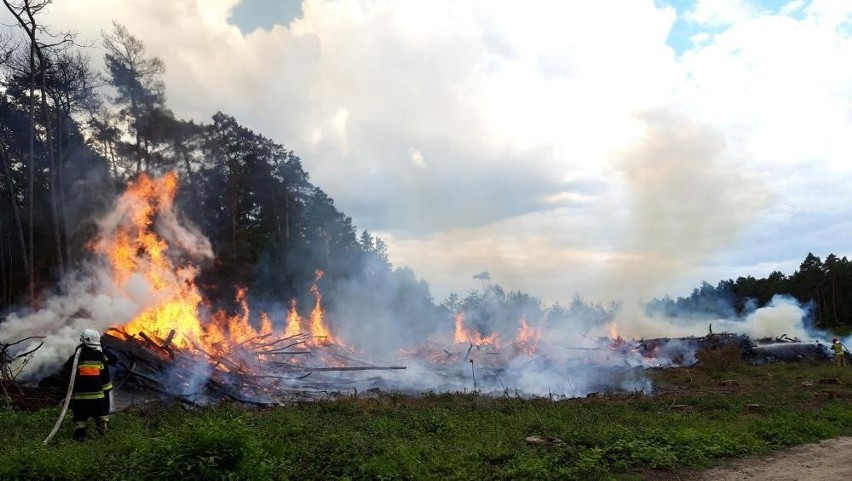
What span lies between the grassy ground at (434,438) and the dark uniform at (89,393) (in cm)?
39

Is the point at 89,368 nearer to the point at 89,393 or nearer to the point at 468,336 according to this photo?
the point at 89,393

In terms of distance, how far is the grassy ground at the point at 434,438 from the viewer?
7.00 meters

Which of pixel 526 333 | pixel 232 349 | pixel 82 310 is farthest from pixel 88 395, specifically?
pixel 526 333

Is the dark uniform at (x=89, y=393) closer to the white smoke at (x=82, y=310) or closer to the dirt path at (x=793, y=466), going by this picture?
the white smoke at (x=82, y=310)

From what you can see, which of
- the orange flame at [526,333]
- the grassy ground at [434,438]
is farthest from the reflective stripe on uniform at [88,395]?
the orange flame at [526,333]

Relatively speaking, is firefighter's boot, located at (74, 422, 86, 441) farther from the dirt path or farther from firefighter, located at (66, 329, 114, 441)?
the dirt path

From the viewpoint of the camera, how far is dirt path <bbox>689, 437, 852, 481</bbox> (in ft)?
26.8

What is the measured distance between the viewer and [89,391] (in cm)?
1004

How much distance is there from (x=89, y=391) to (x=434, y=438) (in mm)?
6631

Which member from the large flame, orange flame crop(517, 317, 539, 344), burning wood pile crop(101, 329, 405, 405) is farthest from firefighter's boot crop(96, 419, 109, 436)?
orange flame crop(517, 317, 539, 344)

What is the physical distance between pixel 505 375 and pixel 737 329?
25887mm

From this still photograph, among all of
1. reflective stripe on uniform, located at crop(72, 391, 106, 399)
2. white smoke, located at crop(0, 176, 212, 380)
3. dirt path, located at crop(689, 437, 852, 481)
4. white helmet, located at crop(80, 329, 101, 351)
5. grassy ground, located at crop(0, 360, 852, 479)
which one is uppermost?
white smoke, located at crop(0, 176, 212, 380)

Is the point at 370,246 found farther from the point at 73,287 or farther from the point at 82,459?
the point at 82,459

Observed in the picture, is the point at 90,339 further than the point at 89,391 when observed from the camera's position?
Yes
